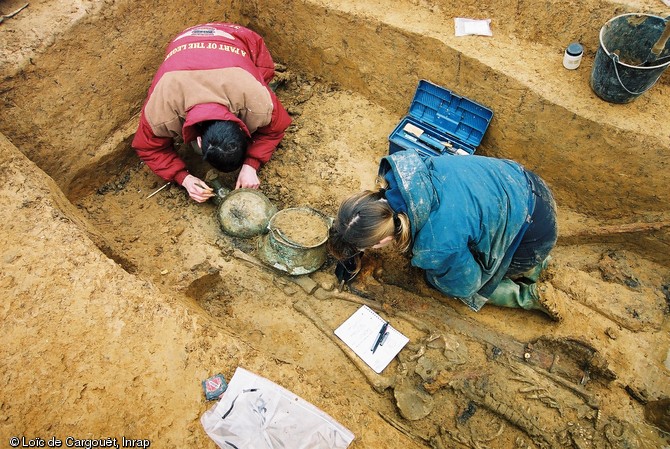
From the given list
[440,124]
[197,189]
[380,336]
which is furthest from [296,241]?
A: [440,124]

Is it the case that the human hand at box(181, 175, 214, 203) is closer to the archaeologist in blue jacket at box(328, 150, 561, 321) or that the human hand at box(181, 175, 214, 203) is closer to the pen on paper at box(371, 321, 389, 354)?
the archaeologist in blue jacket at box(328, 150, 561, 321)

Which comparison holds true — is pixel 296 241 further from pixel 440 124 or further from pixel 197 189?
pixel 440 124

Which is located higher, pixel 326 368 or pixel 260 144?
pixel 260 144

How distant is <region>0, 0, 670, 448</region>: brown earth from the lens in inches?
102

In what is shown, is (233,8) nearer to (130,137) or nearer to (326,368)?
(130,137)

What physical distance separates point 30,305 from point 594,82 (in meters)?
4.60

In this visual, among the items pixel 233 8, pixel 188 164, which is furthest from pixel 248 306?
pixel 233 8

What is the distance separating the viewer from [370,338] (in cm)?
340

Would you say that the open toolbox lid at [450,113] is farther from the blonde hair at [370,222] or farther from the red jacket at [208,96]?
the blonde hair at [370,222]

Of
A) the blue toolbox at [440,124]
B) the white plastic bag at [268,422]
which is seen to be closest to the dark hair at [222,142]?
the blue toolbox at [440,124]

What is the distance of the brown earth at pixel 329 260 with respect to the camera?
8.54 feet

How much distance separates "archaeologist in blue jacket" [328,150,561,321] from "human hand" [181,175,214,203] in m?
1.60

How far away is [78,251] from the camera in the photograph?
9.56 ft

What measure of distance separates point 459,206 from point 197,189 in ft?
7.88
